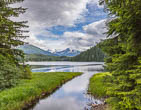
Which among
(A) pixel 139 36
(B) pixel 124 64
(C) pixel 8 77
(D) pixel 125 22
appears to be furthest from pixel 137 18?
(C) pixel 8 77

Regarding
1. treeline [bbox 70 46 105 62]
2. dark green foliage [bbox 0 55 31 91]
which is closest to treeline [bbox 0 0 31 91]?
dark green foliage [bbox 0 55 31 91]

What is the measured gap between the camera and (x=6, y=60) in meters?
13.0

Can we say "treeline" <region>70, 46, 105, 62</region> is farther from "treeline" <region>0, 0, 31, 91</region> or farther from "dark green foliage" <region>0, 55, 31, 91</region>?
"treeline" <region>0, 0, 31, 91</region>

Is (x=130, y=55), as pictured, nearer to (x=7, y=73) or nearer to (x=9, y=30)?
(x=9, y=30)

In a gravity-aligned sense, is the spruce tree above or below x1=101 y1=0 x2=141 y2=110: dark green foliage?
above

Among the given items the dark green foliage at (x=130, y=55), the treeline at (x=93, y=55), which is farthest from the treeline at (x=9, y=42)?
the treeline at (x=93, y=55)

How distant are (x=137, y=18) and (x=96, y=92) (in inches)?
536

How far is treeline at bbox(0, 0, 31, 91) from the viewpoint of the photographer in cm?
1177

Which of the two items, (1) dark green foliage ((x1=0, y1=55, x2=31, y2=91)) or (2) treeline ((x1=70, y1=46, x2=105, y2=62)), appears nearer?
(1) dark green foliage ((x1=0, y1=55, x2=31, y2=91))

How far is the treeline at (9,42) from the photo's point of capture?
11.8m

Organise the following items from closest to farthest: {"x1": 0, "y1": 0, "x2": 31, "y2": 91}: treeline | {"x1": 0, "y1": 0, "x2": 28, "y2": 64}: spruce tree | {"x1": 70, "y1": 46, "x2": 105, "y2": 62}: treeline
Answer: {"x1": 0, "y1": 0, "x2": 28, "y2": 64}: spruce tree < {"x1": 0, "y1": 0, "x2": 31, "y2": 91}: treeline < {"x1": 70, "y1": 46, "x2": 105, "y2": 62}: treeline

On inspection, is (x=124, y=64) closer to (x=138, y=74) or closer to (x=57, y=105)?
(x=138, y=74)

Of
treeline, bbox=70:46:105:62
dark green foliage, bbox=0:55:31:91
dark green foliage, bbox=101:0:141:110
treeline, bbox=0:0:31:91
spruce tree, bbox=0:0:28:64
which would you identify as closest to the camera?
dark green foliage, bbox=101:0:141:110

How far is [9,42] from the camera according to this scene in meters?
12.1
